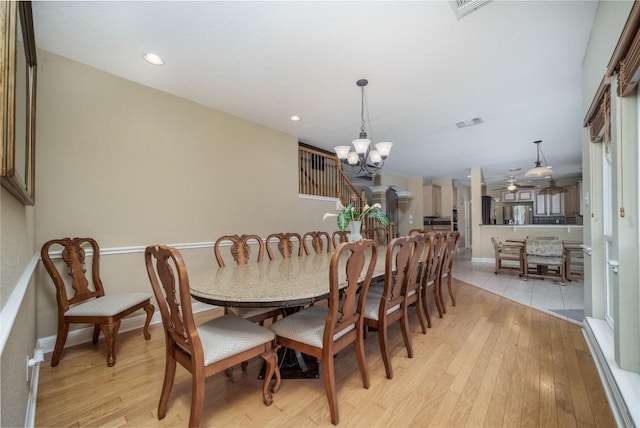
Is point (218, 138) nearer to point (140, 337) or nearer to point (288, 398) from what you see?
point (140, 337)

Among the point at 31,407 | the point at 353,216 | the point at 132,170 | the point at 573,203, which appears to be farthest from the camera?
the point at 573,203

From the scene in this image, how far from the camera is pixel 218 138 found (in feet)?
11.3

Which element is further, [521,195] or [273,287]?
[521,195]

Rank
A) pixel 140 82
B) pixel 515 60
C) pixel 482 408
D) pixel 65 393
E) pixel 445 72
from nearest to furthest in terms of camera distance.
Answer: pixel 482 408 → pixel 65 393 → pixel 515 60 → pixel 445 72 → pixel 140 82

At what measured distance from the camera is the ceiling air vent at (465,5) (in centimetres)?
173

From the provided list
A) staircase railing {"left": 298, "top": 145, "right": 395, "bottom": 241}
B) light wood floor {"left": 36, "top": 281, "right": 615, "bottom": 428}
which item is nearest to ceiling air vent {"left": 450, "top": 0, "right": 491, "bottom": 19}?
light wood floor {"left": 36, "top": 281, "right": 615, "bottom": 428}

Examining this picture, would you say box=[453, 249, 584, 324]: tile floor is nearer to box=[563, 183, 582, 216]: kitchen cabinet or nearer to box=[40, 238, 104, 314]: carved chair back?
box=[40, 238, 104, 314]: carved chair back

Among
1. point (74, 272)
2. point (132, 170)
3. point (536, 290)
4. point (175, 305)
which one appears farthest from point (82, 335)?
point (536, 290)

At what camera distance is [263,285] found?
1616mm

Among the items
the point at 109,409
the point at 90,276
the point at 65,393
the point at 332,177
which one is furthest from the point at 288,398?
the point at 332,177

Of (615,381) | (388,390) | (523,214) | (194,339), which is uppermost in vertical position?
(523,214)

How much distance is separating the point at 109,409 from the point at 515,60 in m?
4.10

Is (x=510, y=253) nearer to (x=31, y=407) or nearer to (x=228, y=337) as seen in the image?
(x=228, y=337)

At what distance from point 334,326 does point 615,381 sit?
158cm
